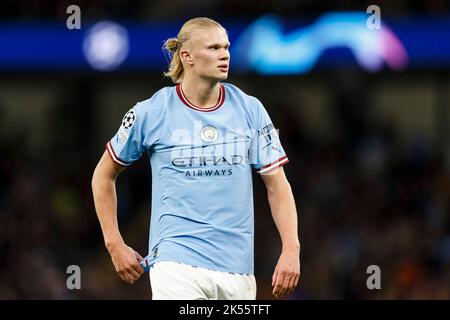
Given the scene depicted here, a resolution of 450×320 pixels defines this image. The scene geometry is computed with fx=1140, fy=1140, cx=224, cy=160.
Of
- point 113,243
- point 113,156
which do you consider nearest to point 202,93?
point 113,156

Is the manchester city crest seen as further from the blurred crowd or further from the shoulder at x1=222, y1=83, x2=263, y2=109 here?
the blurred crowd

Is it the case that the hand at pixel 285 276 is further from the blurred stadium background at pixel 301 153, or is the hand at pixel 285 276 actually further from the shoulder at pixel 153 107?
the blurred stadium background at pixel 301 153

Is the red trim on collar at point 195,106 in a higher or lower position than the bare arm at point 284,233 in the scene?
higher

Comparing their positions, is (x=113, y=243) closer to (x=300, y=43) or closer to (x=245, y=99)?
(x=245, y=99)

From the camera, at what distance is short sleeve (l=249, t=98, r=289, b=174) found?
6.20 meters

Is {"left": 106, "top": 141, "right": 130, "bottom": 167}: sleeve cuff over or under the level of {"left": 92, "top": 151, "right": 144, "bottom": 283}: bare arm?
over

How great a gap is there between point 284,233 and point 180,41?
48.1 inches

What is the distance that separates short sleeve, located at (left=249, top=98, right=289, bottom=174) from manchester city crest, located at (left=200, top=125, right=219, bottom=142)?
0.22 metres

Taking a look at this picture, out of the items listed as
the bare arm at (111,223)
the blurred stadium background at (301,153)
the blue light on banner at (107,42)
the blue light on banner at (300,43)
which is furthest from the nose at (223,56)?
the blue light on banner at (107,42)

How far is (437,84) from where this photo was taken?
1783 cm

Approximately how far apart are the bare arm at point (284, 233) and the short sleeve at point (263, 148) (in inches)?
1.9

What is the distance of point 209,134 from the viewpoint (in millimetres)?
6125

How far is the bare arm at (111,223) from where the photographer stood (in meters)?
6.05

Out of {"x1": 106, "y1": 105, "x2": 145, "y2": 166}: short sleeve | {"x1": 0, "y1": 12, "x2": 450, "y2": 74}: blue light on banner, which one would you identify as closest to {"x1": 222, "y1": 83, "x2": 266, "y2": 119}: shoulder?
{"x1": 106, "y1": 105, "x2": 145, "y2": 166}: short sleeve
